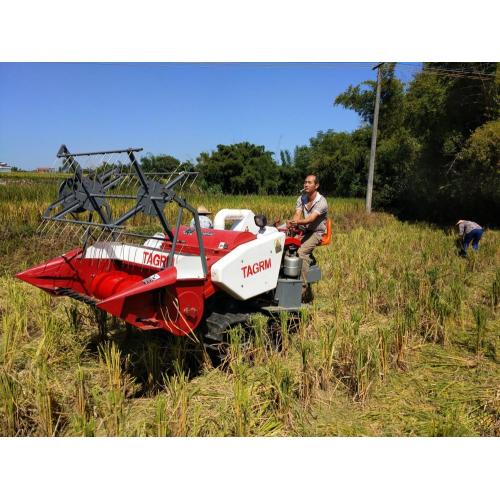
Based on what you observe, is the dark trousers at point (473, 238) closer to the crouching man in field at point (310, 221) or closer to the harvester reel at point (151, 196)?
the crouching man in field at point (310, 221)

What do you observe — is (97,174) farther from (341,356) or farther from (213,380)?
(341,356)

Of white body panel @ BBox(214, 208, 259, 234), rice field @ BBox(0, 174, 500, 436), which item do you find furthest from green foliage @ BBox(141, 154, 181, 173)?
rice field @ BBox(0, 174, 500, 436)

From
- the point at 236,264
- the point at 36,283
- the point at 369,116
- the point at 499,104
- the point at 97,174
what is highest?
the point at 369,116

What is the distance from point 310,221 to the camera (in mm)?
4902

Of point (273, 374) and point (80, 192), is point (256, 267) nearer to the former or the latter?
point (273, 374)

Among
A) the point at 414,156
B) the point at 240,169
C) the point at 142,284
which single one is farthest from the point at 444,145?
the point at 142,284

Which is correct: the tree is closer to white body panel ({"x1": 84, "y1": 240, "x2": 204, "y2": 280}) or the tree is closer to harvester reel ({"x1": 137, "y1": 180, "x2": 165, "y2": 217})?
white body panel ({"x1": 84, "y1": 240, "x2": 204, "y2": 280})

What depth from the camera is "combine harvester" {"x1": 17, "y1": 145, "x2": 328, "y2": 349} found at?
3.19 m

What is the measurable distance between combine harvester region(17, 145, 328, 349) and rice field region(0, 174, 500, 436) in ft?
1.06

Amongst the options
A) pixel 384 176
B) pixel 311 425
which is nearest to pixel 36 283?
pixel 311 425

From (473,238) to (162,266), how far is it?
28.1ft

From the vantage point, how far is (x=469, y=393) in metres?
3.45

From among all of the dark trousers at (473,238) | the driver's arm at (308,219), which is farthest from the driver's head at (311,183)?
the dark trousers at (473,238)

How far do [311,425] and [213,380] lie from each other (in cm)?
94
